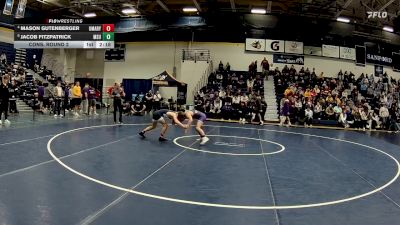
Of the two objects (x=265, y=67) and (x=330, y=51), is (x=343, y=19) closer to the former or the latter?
(x=330, y=51)

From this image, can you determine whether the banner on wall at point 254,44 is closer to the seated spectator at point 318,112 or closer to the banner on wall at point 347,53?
the banner on wall at point 347,53

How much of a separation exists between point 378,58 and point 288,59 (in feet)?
26.7

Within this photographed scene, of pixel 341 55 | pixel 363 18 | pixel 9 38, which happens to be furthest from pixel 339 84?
pixel 9 38

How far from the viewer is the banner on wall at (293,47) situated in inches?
1027

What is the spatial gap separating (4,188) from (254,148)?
6.53 meters

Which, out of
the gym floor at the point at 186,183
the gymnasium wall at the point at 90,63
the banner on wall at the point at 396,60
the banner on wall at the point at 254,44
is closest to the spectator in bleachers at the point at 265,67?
the banner on wall at the point at 254,44

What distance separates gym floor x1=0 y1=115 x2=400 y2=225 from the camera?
163 inches

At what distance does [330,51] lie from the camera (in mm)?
26562

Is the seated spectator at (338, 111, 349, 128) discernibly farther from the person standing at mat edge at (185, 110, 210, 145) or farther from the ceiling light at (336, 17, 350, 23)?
the person standing at mat edge at (185, 110, 210, 145)

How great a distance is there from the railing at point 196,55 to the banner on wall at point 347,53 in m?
10.5

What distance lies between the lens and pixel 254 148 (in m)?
9.69

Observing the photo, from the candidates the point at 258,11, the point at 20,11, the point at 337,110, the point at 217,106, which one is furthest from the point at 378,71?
the point at 20,11

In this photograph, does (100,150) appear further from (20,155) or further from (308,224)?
(308,224)

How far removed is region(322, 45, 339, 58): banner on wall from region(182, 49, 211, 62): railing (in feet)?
29.5
